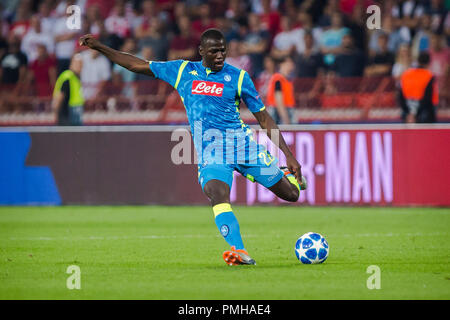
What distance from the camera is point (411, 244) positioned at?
10547mm

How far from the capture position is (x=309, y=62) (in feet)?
59.3

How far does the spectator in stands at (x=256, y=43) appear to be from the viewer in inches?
738

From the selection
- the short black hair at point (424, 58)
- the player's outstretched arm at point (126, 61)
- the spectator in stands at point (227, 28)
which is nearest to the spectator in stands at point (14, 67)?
the spectator in stands at point (227, 28)

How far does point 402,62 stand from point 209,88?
9.31 metres

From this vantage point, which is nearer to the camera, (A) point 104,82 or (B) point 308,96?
(B) point 308,96

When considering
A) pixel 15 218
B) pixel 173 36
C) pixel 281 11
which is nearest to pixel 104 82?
pixel 173 36

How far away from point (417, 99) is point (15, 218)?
7401mm

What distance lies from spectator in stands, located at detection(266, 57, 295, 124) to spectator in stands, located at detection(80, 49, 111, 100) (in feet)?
13.4

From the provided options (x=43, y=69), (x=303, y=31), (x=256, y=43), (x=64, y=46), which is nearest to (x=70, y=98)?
(x=43, y=69)

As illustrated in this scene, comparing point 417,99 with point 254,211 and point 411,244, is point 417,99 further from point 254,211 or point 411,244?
point 411,244

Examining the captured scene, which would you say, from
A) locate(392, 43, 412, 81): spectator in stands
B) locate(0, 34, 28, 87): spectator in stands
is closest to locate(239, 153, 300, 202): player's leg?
locate(392, 43, 412, 81): spectator in stands

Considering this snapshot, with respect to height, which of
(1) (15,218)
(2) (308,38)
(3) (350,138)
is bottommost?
(1) (15,218)

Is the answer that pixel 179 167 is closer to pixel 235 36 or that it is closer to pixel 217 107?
pixel 235 36
